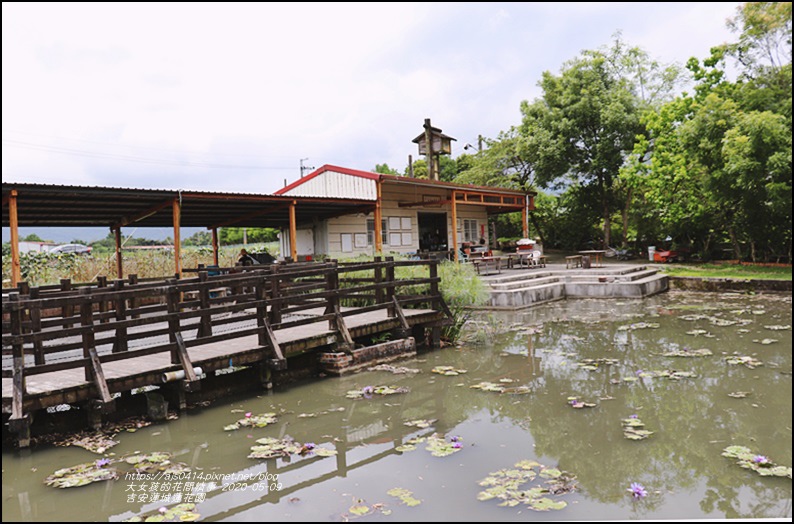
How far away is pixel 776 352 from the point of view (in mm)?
8039

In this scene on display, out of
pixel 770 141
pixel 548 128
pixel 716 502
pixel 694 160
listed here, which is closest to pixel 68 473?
pixel 716 502

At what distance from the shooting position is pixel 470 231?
2458cm

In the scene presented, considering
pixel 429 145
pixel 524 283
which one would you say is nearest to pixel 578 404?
pixel 524 283

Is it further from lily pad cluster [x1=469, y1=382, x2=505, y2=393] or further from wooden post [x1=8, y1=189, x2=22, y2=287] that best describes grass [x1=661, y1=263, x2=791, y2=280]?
wooden post [x1=8, y1=189, x2=22, y2=287]

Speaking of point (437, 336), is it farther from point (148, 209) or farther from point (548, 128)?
point (548, 128)

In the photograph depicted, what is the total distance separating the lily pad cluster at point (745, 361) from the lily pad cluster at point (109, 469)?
708 centimetres

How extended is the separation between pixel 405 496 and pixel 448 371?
3900 millimetres

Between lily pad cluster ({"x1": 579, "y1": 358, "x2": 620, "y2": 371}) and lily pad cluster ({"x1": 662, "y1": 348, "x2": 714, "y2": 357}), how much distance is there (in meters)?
0.89

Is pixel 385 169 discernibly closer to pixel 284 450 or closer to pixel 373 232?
pixel 373 232

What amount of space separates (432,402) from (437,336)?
321 centimetres

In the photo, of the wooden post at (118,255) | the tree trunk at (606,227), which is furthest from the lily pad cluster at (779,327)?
the tree trunk at (606,227)

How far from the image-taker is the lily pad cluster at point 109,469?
4348 millimetres

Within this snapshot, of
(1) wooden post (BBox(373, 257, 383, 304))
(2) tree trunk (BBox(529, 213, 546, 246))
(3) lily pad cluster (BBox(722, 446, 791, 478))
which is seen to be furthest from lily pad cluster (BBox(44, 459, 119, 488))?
(2) tree trunk (BBox(529, 213, 546, 246))

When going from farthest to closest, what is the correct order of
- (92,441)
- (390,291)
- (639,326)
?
(639,326) → (390,291) → (92,441)
